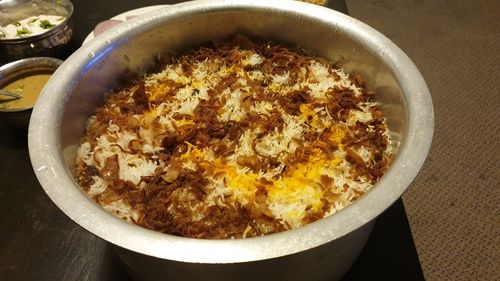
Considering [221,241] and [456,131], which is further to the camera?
[456,131]

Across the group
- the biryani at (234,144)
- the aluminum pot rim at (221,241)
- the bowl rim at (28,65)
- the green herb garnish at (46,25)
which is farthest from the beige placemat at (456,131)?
the green herb garnish at (46,25)

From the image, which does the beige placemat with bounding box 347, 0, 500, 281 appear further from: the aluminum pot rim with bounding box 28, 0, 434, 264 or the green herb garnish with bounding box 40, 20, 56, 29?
the green herb garnish with bounding box 40, 20, 56, 29

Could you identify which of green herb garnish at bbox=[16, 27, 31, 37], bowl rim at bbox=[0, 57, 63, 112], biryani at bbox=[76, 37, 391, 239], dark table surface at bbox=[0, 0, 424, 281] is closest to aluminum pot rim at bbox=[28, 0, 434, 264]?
biryani at bbox=[76, 37, 391, 239]

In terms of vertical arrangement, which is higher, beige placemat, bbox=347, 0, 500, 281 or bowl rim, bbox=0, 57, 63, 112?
bowl rim, bbox=0, 57, 63, 112

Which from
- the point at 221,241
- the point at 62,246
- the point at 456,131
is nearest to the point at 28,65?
the point at 62,246

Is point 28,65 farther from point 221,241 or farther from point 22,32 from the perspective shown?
point 221,241

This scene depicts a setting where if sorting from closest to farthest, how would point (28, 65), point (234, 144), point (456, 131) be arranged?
point (234, 144), point (28, 65), point (456, 131)
